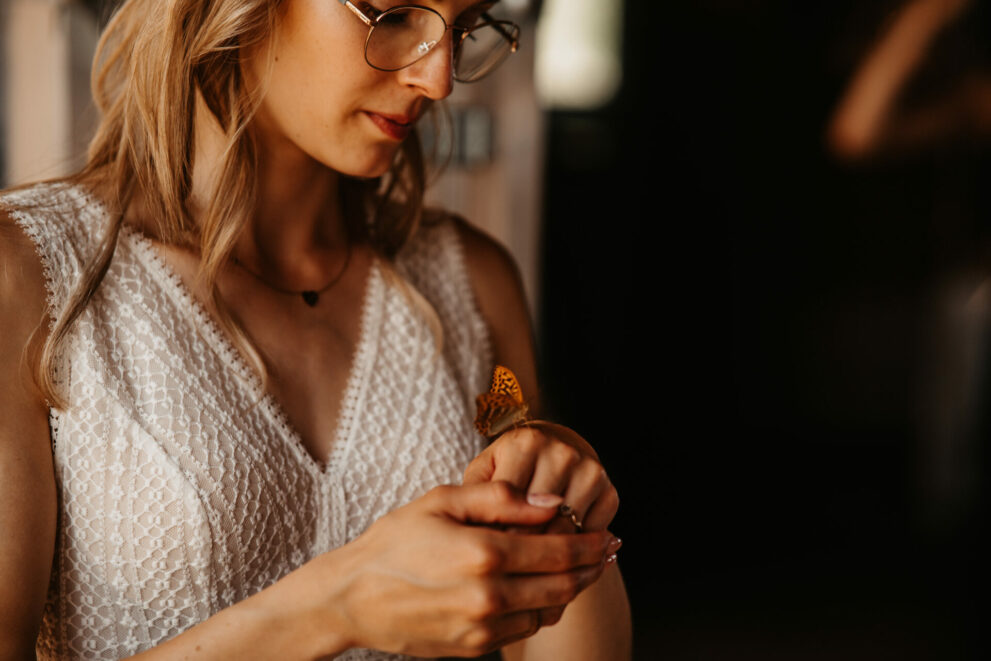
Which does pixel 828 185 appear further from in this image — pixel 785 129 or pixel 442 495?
pixel 442 495

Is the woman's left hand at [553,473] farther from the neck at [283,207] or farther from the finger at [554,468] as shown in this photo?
the neck at [283,207]

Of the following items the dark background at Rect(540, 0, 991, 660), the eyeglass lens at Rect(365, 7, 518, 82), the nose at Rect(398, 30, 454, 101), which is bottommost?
the dark background at Rect(540, 0, 991, 660)

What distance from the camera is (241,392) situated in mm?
1287

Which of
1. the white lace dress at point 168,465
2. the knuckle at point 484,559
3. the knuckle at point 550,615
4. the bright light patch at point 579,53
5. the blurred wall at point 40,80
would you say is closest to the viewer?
the knuckle at point 484,559

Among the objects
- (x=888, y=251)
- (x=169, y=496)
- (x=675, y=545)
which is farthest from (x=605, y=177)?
(x=169, y=496)

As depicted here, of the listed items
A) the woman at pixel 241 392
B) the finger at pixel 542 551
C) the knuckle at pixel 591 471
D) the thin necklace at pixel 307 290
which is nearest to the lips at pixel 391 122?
the woman at pixel 241 392

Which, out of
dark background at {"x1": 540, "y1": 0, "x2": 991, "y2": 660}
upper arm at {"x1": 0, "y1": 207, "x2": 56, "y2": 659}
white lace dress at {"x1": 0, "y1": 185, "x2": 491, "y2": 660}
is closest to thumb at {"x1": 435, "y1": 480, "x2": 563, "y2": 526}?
white lace dress at {"x1": 0, "y1": 185, "x2": 491, "y2": 660}

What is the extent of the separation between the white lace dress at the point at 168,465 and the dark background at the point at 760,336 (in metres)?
1.98

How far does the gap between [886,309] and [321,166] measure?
109 inches

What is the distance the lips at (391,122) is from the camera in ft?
4.18

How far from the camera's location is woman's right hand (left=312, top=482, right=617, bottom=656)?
2.70 feet

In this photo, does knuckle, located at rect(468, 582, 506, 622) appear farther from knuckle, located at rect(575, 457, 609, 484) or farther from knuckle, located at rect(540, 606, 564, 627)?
knuckle, located at rect(575, 457, 609, 484)

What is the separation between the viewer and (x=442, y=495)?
0.88m

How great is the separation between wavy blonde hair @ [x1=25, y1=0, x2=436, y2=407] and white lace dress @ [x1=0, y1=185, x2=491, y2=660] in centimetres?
4
